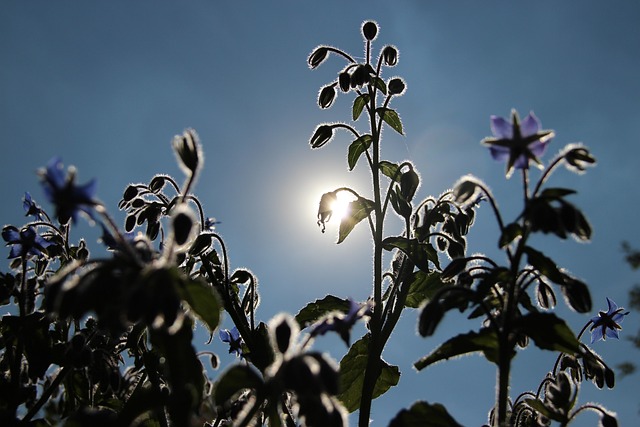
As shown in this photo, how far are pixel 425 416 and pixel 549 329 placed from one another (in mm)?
379

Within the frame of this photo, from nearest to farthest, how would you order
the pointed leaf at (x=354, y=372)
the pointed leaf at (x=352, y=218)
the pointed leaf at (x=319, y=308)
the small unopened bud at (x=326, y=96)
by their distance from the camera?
the pointed leaf at (x=354, y=372)
the pointed leaf at (x=319, y=308)
the pointed leaf at (x=352, y=218)
the small unopened bud at (x=326, y=96)

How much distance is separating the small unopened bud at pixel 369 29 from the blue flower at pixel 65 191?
2.26 metres

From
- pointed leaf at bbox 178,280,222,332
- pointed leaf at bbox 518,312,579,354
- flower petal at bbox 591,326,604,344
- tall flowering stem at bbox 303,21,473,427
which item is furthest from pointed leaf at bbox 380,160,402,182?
pointed leaf at bbox 178,280,222,332

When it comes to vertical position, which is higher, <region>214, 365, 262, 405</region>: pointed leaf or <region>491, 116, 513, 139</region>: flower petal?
<region>491, 116, 513, 139</region>: flower petal

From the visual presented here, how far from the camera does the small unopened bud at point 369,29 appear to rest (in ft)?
11.2

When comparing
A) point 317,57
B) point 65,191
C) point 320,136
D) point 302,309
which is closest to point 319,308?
point 302,309

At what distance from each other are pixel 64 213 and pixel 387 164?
190 cm

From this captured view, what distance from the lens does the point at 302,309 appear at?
2859 mm

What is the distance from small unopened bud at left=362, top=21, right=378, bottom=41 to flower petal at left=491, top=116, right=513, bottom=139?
1.71 meters

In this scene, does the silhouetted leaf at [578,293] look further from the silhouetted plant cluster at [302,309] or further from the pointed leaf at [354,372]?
the pointed leaf at [354,372]

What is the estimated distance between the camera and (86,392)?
9.31 ft

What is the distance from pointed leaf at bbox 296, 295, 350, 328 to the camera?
2.81 m

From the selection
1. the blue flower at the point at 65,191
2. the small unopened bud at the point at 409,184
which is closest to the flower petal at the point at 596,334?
the small unopened bud at the point at 409,184

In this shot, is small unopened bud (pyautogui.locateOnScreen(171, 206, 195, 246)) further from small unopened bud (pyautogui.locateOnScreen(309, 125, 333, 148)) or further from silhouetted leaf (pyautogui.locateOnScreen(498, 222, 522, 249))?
small unopened bud (pyautogui.locateOnScreen(309, 125, 333, 148))
